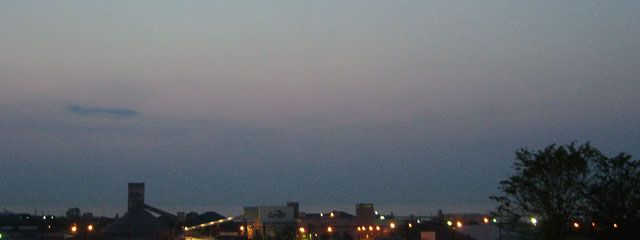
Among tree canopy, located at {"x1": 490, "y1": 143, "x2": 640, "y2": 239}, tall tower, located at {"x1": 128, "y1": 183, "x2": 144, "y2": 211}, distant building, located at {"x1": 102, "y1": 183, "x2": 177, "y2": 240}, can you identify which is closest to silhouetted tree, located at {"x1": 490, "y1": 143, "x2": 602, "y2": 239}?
tree canopy, located at {"x1": 490, "y1": 143, "x2": 640, "y2": 239}

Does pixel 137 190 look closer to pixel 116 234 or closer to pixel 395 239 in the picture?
pixel 116 234

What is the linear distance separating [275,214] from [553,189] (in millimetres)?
75105

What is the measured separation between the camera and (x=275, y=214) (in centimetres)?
10125

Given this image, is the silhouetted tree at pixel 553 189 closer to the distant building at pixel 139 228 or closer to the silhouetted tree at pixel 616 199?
the silhouetted tree at pixel 616 199

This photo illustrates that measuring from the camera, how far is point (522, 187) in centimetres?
2947

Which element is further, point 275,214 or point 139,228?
point 275,214

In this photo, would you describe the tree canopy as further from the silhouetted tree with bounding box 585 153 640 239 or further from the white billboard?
the white billboard

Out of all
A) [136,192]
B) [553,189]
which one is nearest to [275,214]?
[136,192]

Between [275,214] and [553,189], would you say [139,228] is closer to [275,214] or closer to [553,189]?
[275,214]

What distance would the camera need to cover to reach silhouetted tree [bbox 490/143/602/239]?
93.9 feet

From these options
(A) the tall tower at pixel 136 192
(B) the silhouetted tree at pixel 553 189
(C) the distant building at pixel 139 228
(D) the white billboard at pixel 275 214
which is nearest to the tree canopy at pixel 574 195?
(B) the silhouetted tree at pixel 553 189

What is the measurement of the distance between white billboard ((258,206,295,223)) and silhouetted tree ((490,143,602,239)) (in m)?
72.1

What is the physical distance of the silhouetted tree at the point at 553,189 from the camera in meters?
28.6

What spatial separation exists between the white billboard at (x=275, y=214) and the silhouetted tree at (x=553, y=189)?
237 feet
